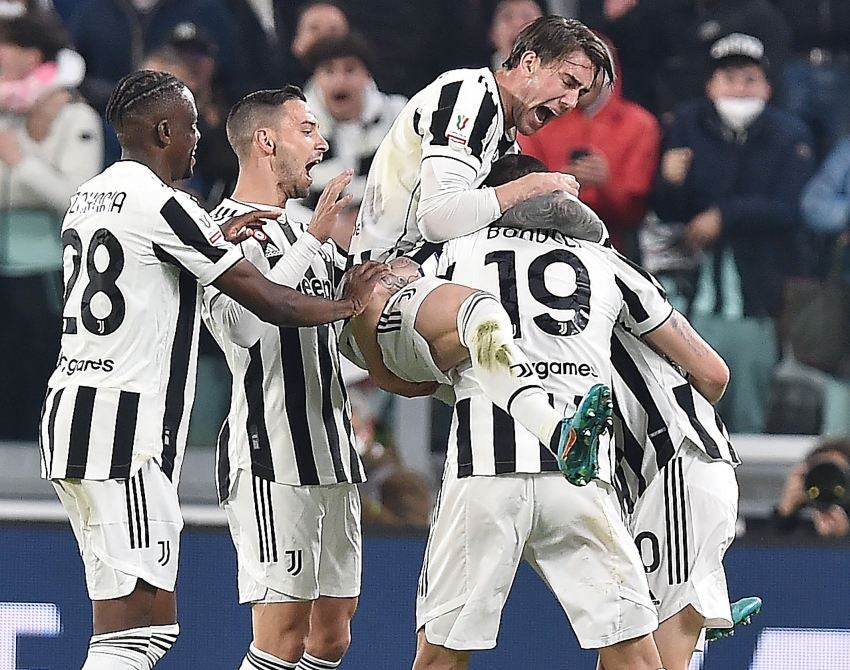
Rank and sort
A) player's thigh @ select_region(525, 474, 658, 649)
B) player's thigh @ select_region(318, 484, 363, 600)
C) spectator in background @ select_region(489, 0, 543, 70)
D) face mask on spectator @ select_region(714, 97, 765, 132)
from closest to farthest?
player's thigh @ select_region(525, 474, 658, 649) < player's thigh @ select_region(318, 484, 363, 600) < face mask on spectator @ select_region(714, 97, 765, 132) < spectator in background @ select_region(489, 0, 543, 70)

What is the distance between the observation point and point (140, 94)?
411cm

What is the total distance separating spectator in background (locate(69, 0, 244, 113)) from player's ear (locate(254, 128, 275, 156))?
9.36 feet

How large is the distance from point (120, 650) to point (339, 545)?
0.82m

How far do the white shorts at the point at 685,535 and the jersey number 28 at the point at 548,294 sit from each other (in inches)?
25.3

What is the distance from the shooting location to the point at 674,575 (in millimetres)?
4453

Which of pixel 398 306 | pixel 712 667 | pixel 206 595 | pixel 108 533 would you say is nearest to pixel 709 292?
pixel 712 667

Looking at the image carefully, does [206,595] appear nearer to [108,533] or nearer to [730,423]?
[108,533]

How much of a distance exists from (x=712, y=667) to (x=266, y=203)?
2.37 metres

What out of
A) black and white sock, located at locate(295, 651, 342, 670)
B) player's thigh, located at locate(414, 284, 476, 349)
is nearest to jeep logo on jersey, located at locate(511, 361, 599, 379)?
player's thigh, located at locate(414, 284, 476, 349)

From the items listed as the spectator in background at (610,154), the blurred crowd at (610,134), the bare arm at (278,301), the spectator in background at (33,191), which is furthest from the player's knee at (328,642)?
the spectator in background at (610,154)

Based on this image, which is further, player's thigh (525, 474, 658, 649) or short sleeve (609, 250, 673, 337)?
short sleeve (609, 250, 673, 337)

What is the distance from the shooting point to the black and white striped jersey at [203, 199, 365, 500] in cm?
449

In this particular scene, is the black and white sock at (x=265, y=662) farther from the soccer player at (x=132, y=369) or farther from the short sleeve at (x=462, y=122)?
the short sleeve at (x=462, y=122)

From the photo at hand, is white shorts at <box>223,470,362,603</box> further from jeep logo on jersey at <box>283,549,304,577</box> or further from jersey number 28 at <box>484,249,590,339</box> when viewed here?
jersey number 28 at <box>484,249,590,339</box>
